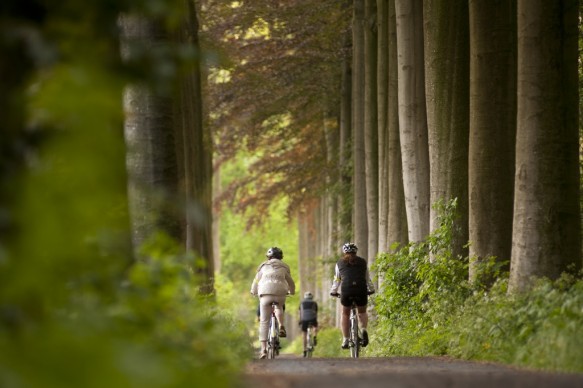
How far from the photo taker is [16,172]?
13.4ft

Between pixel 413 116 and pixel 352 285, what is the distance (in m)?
4.02

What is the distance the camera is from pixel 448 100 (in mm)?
19875

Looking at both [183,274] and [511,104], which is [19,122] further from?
[511,104]

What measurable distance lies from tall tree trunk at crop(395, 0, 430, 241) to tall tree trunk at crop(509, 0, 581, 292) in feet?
24.4

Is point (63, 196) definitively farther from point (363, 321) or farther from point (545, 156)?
point (363, 321)

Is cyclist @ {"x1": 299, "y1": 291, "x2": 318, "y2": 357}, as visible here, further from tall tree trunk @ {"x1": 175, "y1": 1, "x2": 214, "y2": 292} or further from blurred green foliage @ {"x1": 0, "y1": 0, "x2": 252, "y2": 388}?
blurred green foliage @ {"x1": 0, "y1": 0, "x2": 252, "y2": 388}

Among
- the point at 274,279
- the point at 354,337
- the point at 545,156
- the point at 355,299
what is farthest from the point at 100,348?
the point at 274,279

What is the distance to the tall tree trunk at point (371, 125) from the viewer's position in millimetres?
28828

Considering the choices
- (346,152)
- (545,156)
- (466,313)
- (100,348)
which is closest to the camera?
(100,348)

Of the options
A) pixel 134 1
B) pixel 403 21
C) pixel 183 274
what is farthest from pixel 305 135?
pixel 134 1

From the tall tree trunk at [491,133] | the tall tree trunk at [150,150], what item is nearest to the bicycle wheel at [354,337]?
the tall tree trunk at [491,133]

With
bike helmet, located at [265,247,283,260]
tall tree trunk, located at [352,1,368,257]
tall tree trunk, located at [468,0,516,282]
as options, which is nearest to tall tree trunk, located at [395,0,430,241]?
bike helmet, located at [265,247,283,260]

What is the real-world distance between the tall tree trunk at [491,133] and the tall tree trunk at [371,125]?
1128 centimetres

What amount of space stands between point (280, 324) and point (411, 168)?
3649 millimetres
